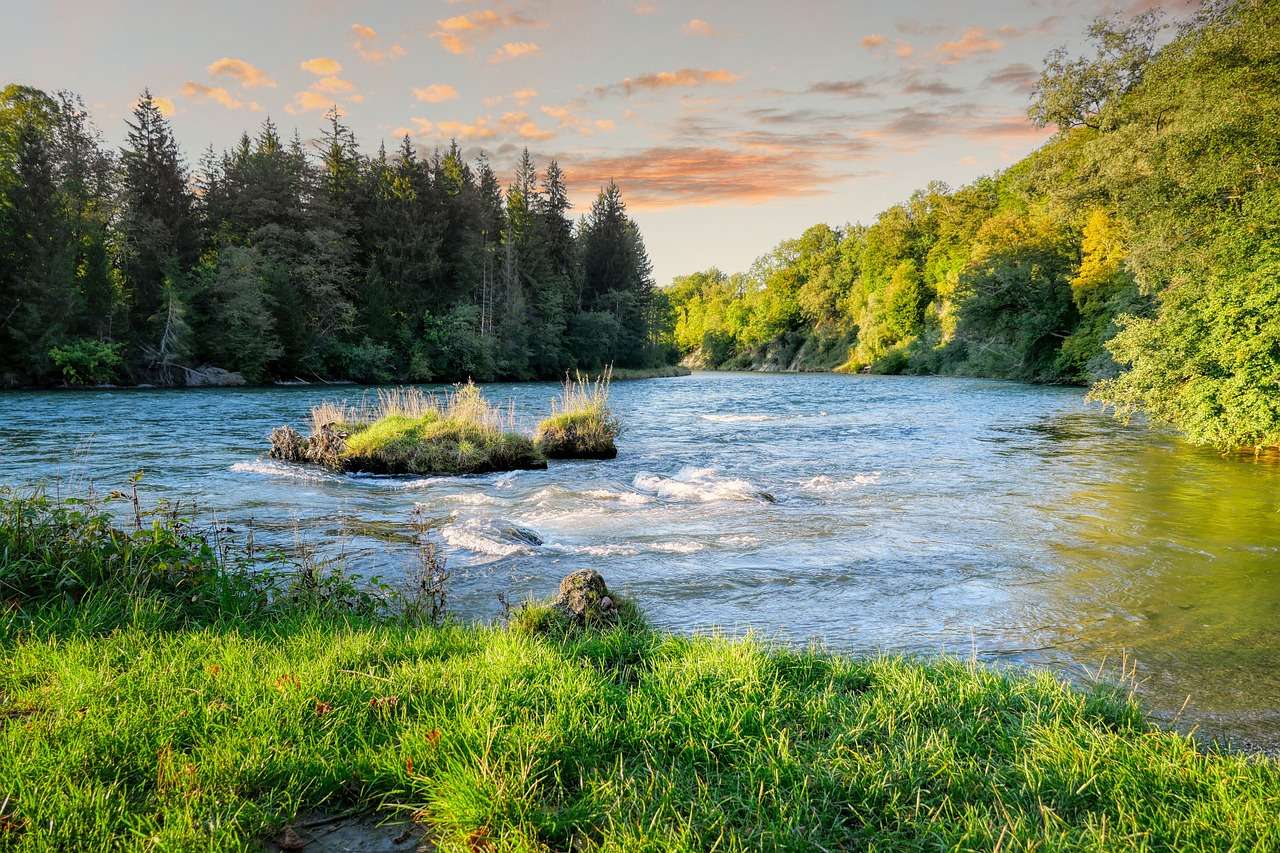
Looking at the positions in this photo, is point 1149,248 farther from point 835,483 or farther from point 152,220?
point 152,220

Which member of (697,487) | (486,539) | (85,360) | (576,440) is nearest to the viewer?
(486,539)

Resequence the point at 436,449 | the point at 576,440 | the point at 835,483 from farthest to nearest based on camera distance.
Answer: the point at 576,440, the point at 436,449, the point at 835,483

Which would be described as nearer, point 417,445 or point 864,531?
point 864,531

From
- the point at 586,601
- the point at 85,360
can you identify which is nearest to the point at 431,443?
the point at 586,601

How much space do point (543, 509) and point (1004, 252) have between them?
2017 inches

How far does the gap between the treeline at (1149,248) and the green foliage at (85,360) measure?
139 ft

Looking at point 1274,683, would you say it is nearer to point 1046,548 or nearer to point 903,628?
point 903,628

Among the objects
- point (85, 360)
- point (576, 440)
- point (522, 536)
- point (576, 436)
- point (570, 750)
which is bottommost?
point (522, 536)

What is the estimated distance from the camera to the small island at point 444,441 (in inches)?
656

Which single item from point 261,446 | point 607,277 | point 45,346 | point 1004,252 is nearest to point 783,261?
point 607,277

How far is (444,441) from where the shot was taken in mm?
17266

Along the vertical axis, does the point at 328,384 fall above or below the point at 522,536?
above

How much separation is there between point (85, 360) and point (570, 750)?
1666 inches

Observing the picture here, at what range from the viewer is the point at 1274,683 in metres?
5.41
